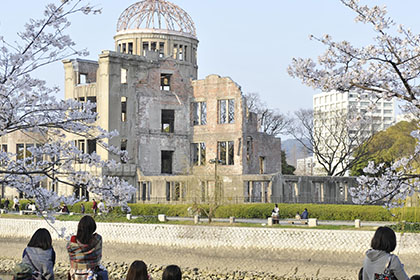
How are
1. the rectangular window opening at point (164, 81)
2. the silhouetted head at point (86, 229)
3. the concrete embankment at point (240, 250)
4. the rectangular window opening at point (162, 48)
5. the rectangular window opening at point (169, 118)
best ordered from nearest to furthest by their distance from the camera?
the silhouetted head at point (86, 229) < the concrete embankment at point (240, 250) < the rectangular window opening at point (164, 81) < the rectangular window opening at point (169, 118) < the rectangular window opening at point (162, 48)

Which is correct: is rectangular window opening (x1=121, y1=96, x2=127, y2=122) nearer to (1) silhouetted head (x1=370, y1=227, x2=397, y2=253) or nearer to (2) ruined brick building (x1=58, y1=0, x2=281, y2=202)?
(2) ruined brick building (x1=58, y1=0, x2=281, y2=202)

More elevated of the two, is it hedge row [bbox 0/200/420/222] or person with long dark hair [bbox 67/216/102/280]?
person with long dark hair [bbox 67/216/102/280]

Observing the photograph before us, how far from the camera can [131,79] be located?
160ft

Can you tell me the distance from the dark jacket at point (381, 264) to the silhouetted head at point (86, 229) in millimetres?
2947

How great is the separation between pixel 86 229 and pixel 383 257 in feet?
10.4

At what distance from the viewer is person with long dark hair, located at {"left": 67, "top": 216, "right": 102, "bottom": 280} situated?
7617mm

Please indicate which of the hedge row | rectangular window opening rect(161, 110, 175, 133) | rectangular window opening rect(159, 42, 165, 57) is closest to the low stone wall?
the hedge row

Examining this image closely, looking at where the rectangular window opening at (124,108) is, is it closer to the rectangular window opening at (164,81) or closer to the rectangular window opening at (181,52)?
the rectangular window opening at (164,81)

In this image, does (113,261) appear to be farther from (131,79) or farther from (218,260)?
(131,79)

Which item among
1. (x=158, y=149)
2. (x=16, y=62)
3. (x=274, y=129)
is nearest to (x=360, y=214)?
(x=158, y=149)

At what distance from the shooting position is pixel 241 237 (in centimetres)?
2759

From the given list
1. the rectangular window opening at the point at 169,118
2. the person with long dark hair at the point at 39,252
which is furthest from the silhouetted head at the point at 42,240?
the rectangular window opening at the point at 169,118

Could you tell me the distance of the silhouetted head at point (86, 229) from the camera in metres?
7.54

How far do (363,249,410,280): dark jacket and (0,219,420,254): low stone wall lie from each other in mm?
16799
